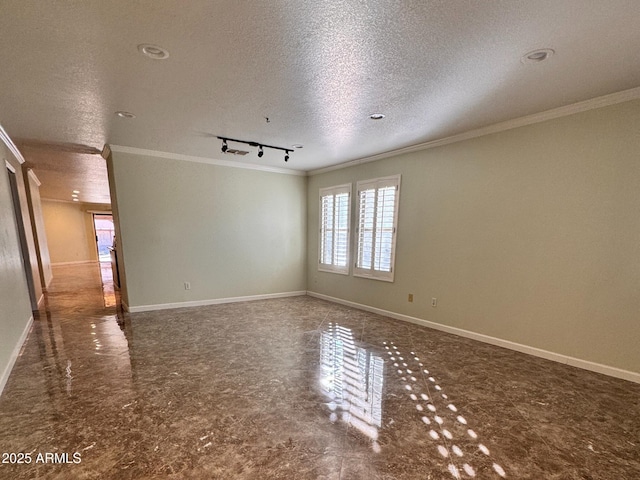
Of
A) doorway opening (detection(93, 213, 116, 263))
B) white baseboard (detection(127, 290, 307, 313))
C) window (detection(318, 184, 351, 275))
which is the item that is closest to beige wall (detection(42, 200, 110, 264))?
doorway opening (detection(93, 213, 116, 263))

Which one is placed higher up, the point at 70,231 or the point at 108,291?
the point at 70,231

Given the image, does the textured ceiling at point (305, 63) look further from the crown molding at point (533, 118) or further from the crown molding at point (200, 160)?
the crown molding at point (200, 160)

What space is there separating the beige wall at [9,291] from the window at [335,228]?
4273mm

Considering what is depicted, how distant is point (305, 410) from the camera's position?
6.77 ft

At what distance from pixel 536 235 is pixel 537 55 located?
184 cm

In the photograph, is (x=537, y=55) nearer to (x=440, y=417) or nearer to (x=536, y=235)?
(x=536, y=235)

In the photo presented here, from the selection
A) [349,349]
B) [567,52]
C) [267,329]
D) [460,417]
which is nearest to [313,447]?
[460,417]

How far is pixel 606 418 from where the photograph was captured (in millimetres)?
1970

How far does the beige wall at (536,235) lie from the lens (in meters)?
2.45

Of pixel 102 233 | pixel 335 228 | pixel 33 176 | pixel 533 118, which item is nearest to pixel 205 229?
pixel 335 228

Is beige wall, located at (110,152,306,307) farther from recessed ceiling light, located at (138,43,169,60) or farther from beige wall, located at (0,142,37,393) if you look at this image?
recessed ceiling light, located at (138,43,169,60)

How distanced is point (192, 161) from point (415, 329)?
14.8 feet

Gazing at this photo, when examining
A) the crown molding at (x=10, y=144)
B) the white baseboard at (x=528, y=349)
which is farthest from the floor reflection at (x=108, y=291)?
the white baseboard at (x=528, y=349)

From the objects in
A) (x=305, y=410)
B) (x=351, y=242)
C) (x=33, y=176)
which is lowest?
(x=305, y=410)
